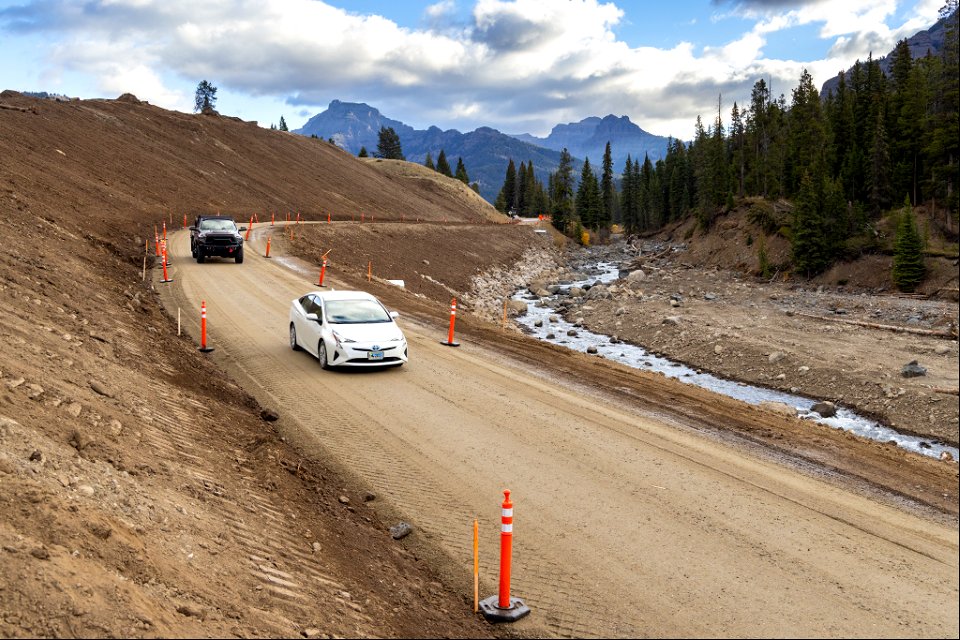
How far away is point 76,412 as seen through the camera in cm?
884

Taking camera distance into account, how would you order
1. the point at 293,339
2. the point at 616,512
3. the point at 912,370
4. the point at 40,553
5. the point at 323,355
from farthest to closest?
the point at 912,370, the point at 293,339, the point at 323,355, the point at 616,512, the point at 40,553

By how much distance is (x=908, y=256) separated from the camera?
21297mm

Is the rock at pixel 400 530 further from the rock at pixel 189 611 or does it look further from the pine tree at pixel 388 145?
the pine tree at pixel 388 145

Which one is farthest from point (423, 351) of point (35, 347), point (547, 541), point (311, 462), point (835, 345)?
point (835, 345)

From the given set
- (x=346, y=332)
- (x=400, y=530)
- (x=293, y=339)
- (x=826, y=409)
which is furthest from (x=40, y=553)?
(x=826, y=409)

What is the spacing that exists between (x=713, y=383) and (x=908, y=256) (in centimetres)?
Result: 731

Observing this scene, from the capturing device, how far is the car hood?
1514 centimetres

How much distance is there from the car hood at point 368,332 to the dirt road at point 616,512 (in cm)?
82

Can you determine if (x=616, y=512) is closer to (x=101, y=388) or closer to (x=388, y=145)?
(x=101, y=388)

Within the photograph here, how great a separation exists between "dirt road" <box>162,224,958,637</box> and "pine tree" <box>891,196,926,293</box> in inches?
511

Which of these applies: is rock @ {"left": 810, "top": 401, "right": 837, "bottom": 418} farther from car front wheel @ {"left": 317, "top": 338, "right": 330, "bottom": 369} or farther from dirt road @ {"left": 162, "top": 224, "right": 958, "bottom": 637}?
car front wheel @ {"left": 317, "top": 338, "right": 330, "bottom": 369}

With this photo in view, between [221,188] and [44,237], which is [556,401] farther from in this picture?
[221,188]

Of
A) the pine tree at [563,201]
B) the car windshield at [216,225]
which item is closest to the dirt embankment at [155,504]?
the car windshield at [216,225]

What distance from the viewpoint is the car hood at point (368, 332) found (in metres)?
15.1
